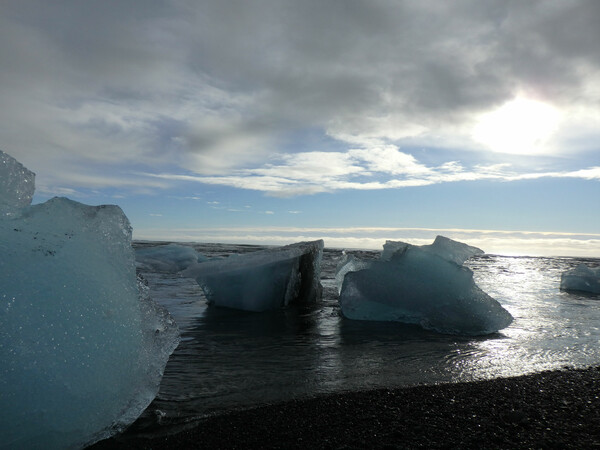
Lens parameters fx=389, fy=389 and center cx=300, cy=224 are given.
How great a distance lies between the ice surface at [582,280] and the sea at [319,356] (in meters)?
6.16

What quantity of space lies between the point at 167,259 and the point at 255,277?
9.98 meters

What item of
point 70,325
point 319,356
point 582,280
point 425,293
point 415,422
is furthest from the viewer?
point 582,280

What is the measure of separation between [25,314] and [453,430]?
2370 millimetres

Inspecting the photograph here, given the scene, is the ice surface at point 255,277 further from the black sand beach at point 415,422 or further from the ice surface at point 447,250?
the black sand beach at point 415,422

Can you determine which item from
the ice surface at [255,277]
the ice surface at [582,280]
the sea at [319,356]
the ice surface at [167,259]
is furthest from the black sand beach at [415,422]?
the ice surface at [167,259]

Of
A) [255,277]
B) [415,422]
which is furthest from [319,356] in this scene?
[255,277]

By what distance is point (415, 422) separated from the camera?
7.52ft

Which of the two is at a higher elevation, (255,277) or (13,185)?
(13,185)

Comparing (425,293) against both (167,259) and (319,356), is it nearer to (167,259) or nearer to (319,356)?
(319,356)

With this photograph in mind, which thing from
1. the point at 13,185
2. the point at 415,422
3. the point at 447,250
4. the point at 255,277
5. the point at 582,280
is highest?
the point at 13,185

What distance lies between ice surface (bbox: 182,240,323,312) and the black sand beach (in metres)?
4.11

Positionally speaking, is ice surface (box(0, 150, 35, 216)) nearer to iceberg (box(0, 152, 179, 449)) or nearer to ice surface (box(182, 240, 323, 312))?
iceberg (box(0, 152, 179, 449))

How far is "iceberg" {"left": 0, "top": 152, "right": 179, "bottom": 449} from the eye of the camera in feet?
6.07

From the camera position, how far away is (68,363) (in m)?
2.00
